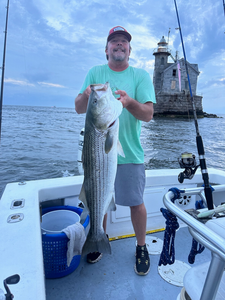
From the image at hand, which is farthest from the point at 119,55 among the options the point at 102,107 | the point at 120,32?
the point at 102,107

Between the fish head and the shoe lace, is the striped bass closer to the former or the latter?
the fish head

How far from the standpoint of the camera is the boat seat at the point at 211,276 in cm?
119

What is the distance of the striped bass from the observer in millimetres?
1879

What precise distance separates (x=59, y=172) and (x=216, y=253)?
8.76 metres

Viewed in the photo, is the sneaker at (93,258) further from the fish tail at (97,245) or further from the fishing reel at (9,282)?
the fishing reel at (9,282)

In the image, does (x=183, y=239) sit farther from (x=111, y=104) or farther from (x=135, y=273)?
(x=111, y=104)

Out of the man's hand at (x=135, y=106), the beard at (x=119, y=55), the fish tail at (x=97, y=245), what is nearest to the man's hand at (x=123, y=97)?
the man's hand at (x=135, y=106)

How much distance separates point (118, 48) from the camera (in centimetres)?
248

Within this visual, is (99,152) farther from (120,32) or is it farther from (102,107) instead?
(120,32)

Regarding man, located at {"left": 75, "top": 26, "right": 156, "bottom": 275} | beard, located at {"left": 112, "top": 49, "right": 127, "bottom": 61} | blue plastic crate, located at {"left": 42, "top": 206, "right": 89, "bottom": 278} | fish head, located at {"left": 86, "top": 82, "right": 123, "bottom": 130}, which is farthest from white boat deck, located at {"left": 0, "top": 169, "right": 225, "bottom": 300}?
beard, located at {"left": 112, "top": 49, "right": 127, "bottom": 61}

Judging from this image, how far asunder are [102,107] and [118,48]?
1029mm

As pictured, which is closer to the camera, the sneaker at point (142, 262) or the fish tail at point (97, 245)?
the fish tail at point (97, 245)

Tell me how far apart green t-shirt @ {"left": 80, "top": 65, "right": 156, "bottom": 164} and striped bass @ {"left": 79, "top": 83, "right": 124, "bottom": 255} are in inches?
23.0

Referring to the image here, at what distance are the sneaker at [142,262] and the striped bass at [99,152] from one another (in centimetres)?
89
